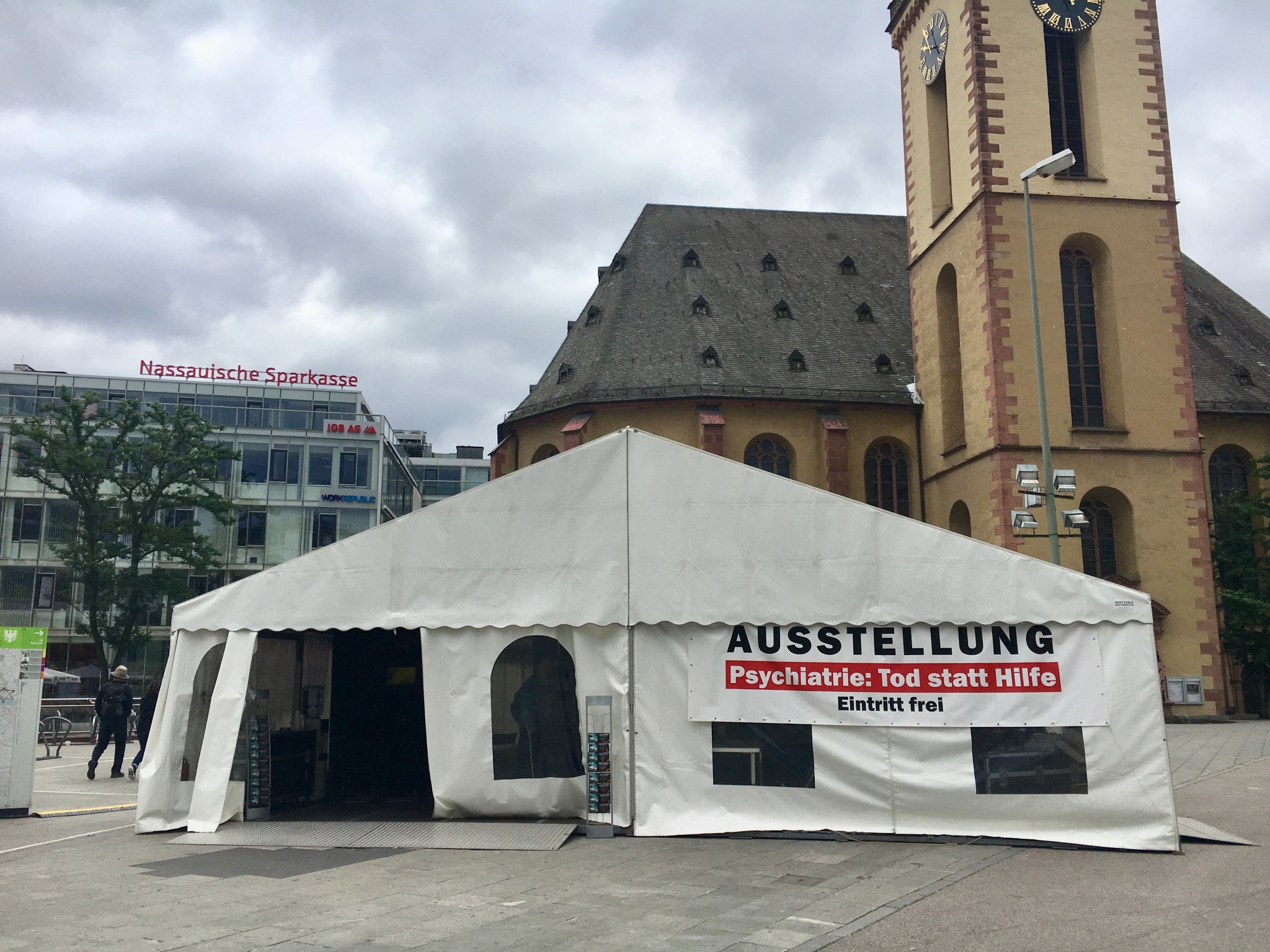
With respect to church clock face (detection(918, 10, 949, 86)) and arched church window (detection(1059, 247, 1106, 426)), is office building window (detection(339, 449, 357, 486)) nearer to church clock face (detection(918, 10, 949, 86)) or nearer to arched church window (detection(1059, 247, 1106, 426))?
church clock face (detection(918, 10, 949, 86))

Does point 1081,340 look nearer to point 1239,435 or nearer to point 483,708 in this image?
point 1239,435

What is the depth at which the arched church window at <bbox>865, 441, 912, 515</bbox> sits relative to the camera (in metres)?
34.0

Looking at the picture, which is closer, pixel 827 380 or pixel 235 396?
pixel 827 380

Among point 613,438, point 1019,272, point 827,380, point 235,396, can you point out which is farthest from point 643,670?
point 235,396

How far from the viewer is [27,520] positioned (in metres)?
46.4

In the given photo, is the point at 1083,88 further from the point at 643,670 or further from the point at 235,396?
the point at 235,396

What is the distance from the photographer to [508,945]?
22.0 feet

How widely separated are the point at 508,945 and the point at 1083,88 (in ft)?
96.6

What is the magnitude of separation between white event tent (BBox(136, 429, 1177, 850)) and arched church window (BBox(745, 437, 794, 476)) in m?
22.4

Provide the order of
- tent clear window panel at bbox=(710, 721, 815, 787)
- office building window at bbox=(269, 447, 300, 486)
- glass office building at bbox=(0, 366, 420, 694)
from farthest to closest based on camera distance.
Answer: office building window at bbox=(269, 447, 300, 486)
glass office building at bbox=(0, 366, 420, 694)
tent clear window panel at bbox=(710, 721, 815, 787)

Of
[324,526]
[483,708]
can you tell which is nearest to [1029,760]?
[483,708]

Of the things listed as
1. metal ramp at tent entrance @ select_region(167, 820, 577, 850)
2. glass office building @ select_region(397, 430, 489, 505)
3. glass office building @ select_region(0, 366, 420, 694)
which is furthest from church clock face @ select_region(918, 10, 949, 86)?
glass office building @ select_region(397, 430, 489, 505)

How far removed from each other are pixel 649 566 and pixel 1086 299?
22.2 m

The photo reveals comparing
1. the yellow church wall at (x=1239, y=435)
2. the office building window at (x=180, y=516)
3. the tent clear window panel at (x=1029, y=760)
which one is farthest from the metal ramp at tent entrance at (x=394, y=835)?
the office building window at (x=180, y=516)
